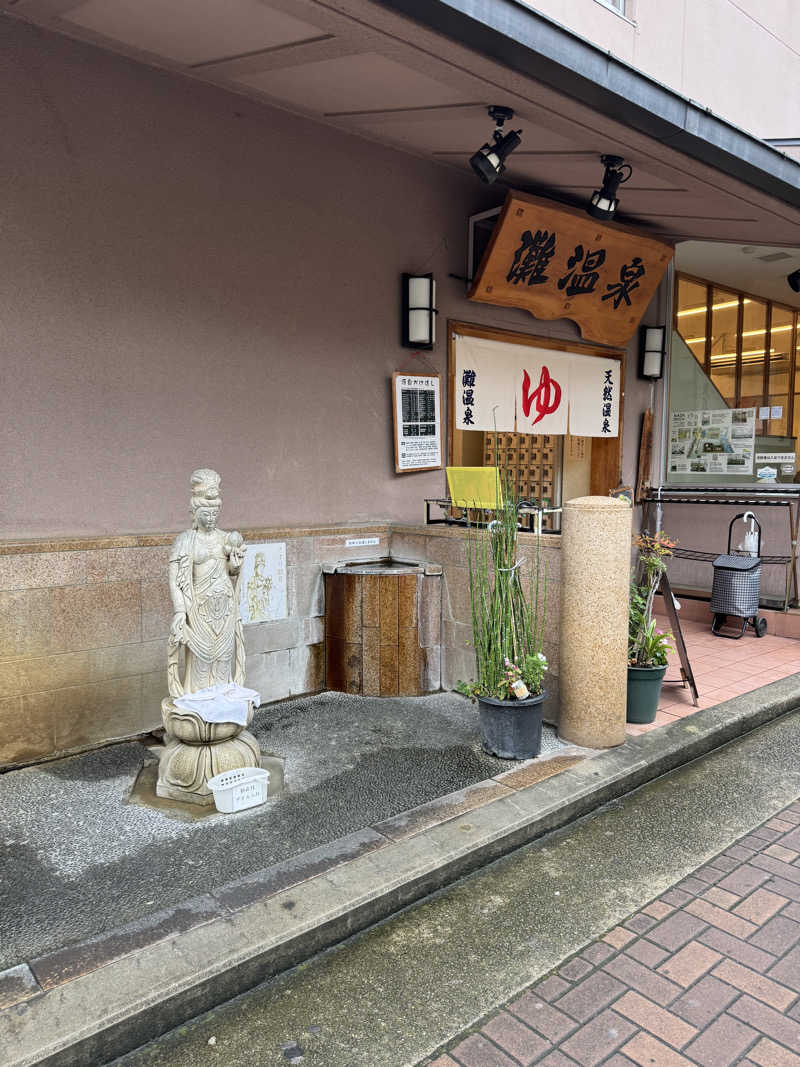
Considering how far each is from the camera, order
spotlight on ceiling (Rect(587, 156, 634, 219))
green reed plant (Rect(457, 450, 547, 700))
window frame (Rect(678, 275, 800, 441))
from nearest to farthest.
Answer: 1. green reed plant (Rect(457, 450, 547, 700))
2. spotlight on ceiling (Rect(587, 156, 634, 219))
3. window frame (Rect(678, 275, 800, 441))

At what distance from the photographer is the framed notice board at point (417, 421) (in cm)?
655

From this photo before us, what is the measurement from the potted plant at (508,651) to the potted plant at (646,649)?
81 centimetres

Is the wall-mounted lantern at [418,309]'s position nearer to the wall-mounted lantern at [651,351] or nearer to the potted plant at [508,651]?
the potted plant at [508,651]

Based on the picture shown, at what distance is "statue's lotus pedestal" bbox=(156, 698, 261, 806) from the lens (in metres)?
4.04

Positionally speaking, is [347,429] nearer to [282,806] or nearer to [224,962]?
[282,806]

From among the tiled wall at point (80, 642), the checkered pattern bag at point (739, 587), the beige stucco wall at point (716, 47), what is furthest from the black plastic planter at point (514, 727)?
the beige stucco wall at point (716, 47)

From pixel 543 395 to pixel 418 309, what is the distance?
1992 millimetres

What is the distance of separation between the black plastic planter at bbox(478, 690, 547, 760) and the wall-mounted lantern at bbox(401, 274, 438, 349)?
11.3 feet

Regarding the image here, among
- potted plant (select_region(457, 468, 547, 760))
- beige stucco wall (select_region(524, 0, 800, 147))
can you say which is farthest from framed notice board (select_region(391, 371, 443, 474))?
beige stucco wall (select_region(524, 0, 800, 147))

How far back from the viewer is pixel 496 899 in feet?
10.9

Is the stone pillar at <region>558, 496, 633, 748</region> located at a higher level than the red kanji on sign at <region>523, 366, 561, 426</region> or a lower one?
lower

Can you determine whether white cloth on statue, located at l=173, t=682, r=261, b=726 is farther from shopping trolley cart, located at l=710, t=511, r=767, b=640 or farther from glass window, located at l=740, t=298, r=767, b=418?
glass window, located at l=740, t=298, r=767, b=418

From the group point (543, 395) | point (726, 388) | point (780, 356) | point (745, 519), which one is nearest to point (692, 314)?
point (726, 388)

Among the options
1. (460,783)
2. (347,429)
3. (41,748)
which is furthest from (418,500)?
(41,748)
